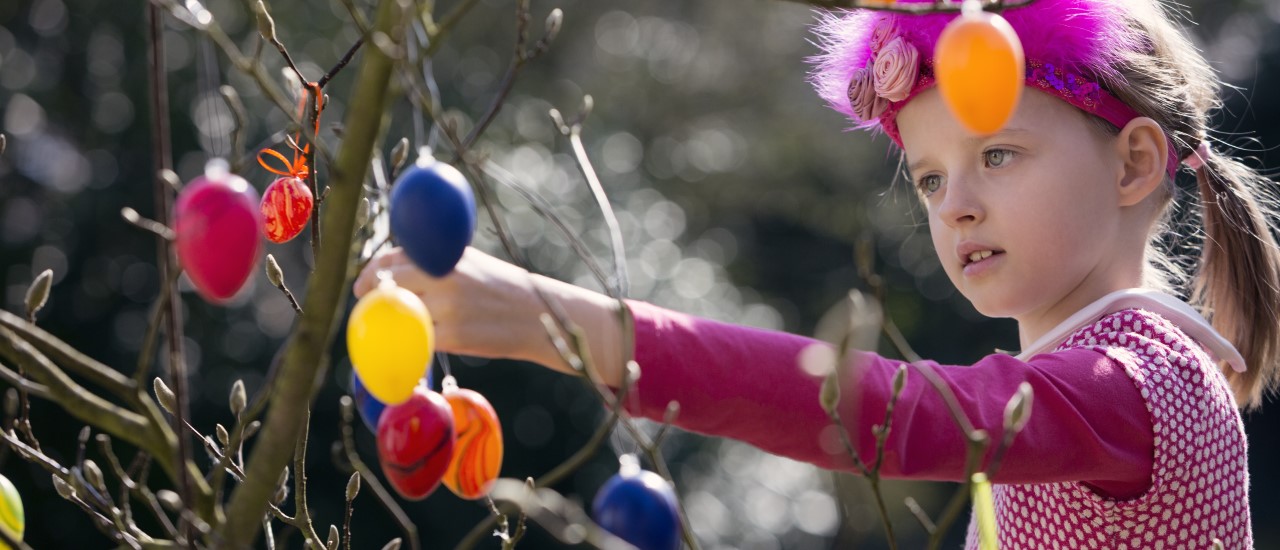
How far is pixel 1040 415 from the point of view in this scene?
914 mm

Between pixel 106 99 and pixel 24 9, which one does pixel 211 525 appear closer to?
pixel 106 99

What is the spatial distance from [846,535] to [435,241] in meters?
0.23

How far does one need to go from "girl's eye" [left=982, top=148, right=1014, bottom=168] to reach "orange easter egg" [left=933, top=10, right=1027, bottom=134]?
0.49 m

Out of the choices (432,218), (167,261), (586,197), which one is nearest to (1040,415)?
(432,218)

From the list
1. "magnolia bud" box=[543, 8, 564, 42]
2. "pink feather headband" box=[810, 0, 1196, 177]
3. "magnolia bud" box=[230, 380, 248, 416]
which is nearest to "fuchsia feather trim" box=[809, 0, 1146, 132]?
"pink feather headband" box=[810, 0, 1196, 177]

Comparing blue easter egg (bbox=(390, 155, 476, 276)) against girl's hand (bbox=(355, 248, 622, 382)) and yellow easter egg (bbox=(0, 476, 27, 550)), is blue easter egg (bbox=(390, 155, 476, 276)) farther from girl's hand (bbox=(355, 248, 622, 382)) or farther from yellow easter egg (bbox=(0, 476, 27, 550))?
yellow easter egg (bbox=(0, 476, 27, 550))

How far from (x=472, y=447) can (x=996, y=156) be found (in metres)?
0.57

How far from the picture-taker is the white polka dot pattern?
999 mm

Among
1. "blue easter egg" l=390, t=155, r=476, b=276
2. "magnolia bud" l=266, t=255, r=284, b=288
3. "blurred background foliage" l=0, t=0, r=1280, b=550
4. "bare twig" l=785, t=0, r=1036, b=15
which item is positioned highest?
"bare twig" l=785, t=0, r=1036, b=15

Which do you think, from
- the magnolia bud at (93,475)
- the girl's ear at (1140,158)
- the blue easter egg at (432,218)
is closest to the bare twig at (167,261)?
the blue easter egg at (432,218)

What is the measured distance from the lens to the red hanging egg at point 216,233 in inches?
23.9

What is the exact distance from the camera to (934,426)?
2.87 ft

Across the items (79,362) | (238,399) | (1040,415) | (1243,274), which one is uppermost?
(79,362)

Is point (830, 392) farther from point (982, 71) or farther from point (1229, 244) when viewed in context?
point (1229, 244)
